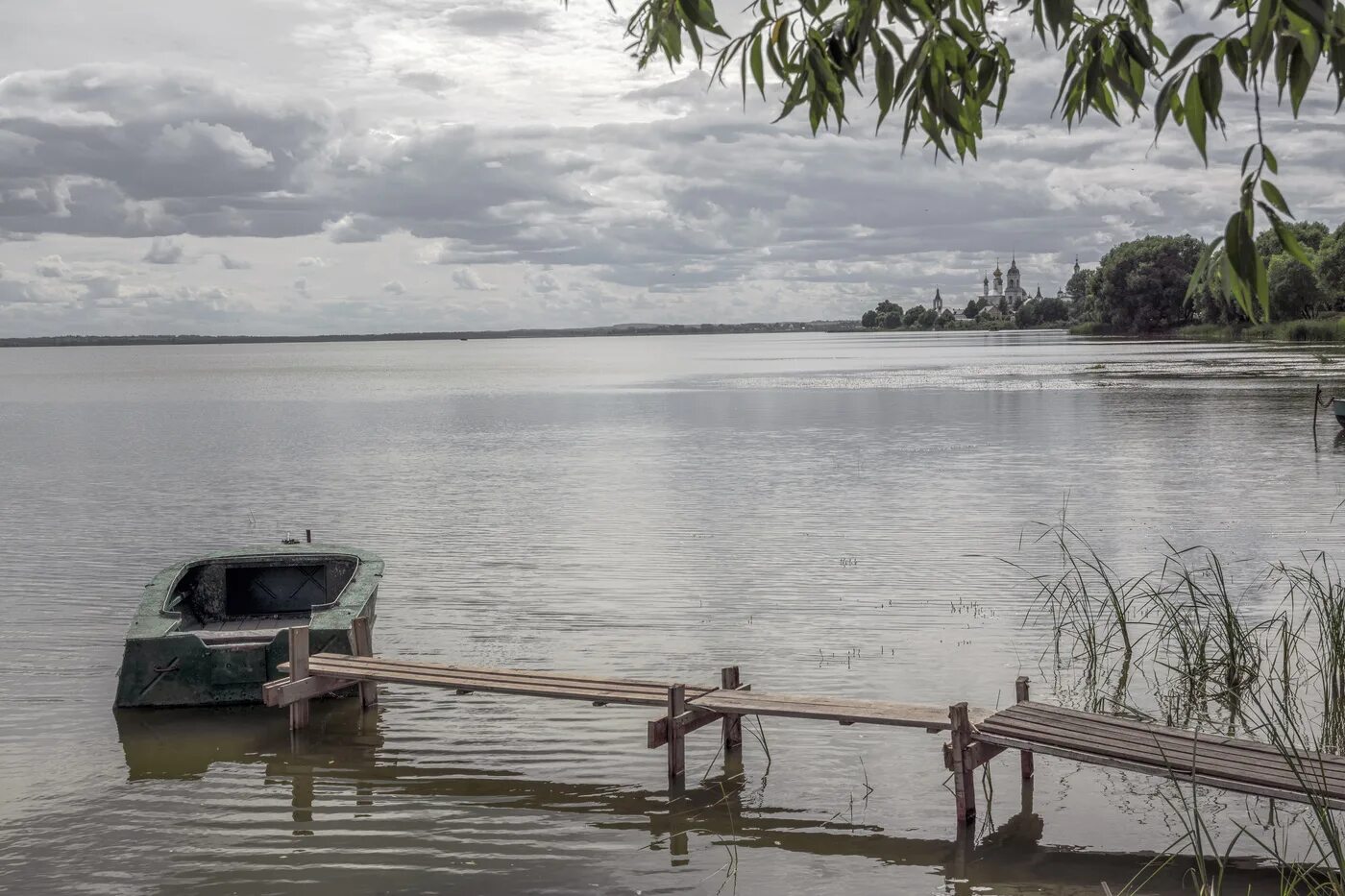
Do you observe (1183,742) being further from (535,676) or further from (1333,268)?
(1333,268)

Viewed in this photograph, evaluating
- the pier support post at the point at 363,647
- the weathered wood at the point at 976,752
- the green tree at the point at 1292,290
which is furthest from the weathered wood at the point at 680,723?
the green tree at the point at 1292,290

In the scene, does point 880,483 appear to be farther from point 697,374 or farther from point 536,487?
point 697,374

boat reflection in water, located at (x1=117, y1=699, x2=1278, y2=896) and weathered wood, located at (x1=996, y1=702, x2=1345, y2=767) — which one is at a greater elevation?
weathered wood, located at (x1=996, y1=702, x2=1345, y2=767)

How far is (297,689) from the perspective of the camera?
11.9m

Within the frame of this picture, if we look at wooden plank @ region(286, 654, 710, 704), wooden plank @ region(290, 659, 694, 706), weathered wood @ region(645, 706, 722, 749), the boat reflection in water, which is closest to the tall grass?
the boat reflection in water

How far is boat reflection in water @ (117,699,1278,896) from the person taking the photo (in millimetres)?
8867

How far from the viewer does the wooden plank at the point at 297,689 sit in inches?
462

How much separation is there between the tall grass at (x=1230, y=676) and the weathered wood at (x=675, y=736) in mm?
3704

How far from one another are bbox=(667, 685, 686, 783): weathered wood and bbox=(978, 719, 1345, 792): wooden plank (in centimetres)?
249

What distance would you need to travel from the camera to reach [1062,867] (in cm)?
888

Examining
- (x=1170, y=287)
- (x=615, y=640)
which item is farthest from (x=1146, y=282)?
(x=615, y=640)

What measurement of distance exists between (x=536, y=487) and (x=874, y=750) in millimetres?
22138

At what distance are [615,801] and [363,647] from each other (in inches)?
161

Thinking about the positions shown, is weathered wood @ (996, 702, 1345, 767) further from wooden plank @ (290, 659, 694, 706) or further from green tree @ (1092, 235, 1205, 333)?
green tree @ (1092, 235, 1205, 333)
